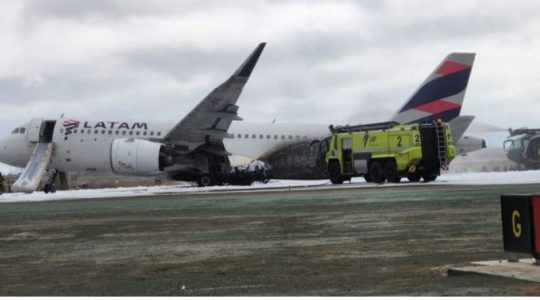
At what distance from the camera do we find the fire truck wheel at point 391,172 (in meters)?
35.3

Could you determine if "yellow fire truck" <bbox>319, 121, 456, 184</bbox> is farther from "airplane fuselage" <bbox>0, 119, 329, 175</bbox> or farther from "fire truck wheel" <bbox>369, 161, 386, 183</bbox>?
"airplane fuselage" <bbox>0, 119, 329, 175</bbox>

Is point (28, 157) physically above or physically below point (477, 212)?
above

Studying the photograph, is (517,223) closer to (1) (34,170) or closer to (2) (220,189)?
(2) (220,189)

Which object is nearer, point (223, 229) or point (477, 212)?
point (223, 229)

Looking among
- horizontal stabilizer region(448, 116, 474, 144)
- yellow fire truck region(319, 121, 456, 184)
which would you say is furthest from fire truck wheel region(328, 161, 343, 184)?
horizontal stabilizer region(448, 116, 474, 144)

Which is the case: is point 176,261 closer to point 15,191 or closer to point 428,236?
point 428,236

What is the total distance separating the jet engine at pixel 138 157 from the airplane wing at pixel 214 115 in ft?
4.94

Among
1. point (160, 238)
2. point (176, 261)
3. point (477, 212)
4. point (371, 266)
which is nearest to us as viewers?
point (371, 266)

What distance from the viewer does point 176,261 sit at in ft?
35.6

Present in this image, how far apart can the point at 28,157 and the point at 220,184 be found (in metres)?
10.7

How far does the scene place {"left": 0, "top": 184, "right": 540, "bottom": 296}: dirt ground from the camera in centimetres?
838

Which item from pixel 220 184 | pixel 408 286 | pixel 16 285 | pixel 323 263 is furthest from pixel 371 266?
pixel 220 184

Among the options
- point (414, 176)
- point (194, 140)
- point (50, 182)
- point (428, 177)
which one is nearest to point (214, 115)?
point (194, 140)

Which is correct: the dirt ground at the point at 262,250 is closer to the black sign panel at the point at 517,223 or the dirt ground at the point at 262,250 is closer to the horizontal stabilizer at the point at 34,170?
the black sign panel at the point at 517,223
